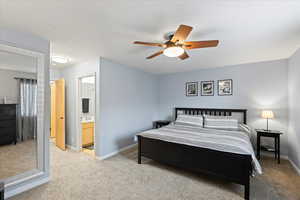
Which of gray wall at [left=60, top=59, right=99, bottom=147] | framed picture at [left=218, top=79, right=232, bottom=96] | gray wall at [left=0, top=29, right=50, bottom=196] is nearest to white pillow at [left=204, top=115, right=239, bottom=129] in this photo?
framed picture at [left=218, top=79, right=232, bottom=96]

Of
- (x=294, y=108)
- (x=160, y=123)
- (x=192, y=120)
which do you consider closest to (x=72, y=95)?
(x=160, y=123)

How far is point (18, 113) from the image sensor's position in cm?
232

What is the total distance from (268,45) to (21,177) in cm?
477

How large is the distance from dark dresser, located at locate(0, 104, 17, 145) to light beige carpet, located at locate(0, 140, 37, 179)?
→ 0.11 meters

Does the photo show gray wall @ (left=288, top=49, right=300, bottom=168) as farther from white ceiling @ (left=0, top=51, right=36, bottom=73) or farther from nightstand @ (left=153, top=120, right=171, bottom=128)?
white ceiling @ (left=0, top=51, right=36, bottom=73)

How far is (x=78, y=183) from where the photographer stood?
2373 millimetres

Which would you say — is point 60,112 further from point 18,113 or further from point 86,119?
point 18,113

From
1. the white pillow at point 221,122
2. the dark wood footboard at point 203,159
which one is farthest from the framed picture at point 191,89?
the dark wood footboard at point 203,159

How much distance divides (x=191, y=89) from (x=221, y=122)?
1561 millimetres

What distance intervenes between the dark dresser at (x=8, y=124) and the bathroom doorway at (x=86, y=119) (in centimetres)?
145

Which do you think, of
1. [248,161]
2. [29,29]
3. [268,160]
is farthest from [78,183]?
[268,160]

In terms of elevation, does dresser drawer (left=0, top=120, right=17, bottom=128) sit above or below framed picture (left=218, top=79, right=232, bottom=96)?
below

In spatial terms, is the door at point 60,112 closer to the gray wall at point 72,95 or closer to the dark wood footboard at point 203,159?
the gray wall at point 72,95

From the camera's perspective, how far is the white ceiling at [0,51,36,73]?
6.83 feet
